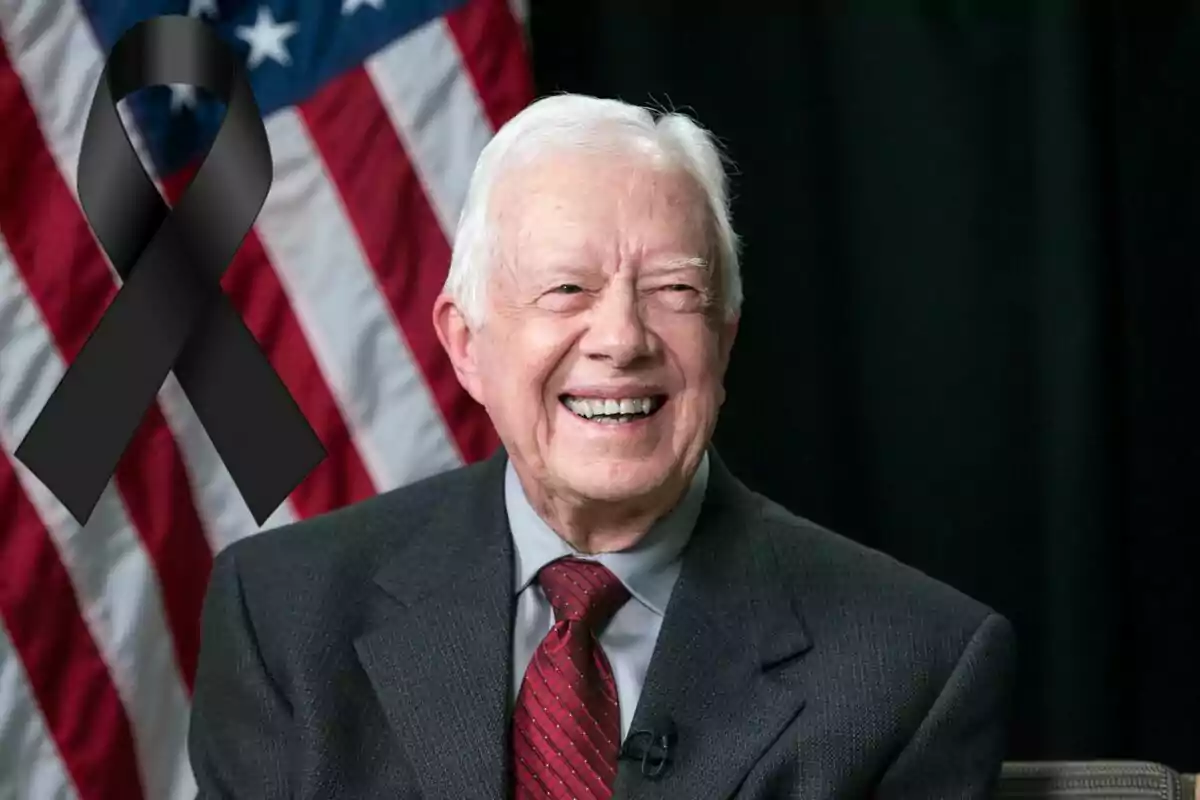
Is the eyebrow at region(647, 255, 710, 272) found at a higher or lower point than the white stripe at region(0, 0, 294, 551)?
lower

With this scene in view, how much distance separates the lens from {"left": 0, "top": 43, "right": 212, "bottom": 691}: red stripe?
2010 millimetres

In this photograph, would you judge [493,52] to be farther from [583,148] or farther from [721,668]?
[721,668]

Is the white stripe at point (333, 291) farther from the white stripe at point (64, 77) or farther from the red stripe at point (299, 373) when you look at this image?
the white stripe at point (64, 77)

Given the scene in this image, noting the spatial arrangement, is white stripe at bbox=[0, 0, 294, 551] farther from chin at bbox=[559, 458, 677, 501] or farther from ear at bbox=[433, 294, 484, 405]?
chin at bbox=[559, 458, 677, 501]

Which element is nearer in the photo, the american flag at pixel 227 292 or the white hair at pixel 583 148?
the white hair at pixel 583 148

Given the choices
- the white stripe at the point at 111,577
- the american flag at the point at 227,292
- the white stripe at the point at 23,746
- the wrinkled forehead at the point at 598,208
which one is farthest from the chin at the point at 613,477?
the white stripe at the point at 23,746

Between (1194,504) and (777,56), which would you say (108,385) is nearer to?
(777,56)

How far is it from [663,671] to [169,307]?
85cm

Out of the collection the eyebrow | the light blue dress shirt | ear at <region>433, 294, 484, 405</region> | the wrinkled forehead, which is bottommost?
the light blue dress shirt

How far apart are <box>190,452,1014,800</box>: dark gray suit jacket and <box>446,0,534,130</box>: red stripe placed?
0.66 meters

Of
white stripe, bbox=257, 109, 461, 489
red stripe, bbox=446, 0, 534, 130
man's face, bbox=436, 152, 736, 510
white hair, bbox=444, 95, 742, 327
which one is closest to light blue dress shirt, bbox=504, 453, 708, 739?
man's face, bbox=436, 152, 736, 510

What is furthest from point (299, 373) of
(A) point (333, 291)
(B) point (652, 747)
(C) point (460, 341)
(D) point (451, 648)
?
(B) point (652, 747)

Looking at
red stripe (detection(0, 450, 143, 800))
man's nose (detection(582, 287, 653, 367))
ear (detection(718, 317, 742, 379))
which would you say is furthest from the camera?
red stripe (detection(0, 450, 143, 800))

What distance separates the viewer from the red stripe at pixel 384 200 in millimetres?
2139
